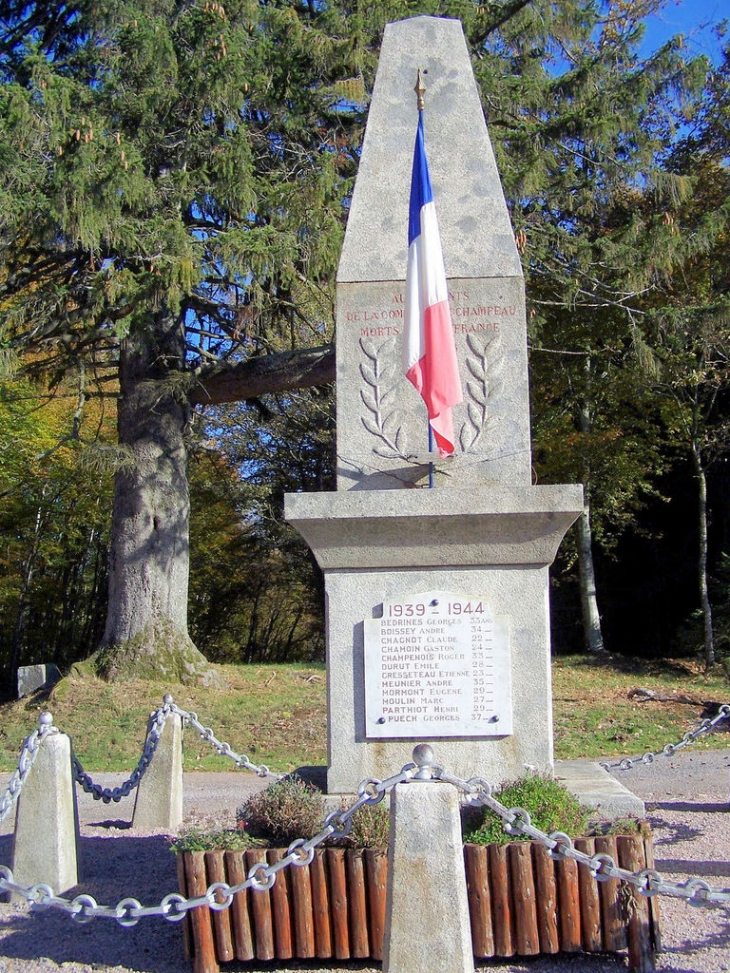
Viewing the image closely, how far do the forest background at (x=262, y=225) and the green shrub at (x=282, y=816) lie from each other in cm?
852

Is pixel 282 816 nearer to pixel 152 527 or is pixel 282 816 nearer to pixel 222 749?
pixel 222 749

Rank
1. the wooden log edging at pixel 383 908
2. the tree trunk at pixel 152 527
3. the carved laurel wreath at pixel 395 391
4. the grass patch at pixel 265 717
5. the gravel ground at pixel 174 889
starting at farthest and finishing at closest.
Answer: the tree trunk at pixel 152 527 → the grass patch at pixel 265 717 → the carved laurel wreath at pixel 395 391 → the gravel ground at pixel 174 889 → the wooden log edging at pixel 383 908

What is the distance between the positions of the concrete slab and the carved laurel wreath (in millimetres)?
2007

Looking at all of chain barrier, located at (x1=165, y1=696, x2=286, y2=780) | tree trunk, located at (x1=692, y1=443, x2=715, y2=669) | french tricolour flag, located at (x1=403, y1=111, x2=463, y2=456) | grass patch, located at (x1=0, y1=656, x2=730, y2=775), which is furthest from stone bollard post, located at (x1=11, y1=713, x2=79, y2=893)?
tree trunk, located at (x1=692, y1=443, x2=715, y2=669)

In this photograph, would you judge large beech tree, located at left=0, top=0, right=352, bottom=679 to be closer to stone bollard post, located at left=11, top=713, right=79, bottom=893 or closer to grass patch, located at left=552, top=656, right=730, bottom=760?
grass patch, located at left=552, top=656, right=730, bottom=760

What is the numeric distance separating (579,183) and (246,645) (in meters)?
18.2

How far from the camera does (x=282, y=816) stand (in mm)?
4887

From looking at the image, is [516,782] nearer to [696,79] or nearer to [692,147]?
[696,79]

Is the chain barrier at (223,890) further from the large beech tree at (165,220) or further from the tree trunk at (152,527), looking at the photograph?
the tree trunk at (152,527)

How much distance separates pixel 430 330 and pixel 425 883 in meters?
3.08

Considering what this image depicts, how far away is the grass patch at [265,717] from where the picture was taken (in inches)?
463

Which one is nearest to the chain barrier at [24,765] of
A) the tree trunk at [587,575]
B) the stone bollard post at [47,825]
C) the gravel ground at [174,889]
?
the stone bollard post at [47,825]

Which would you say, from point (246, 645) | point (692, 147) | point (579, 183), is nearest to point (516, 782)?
point (579, 183)

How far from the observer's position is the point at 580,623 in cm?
2447
